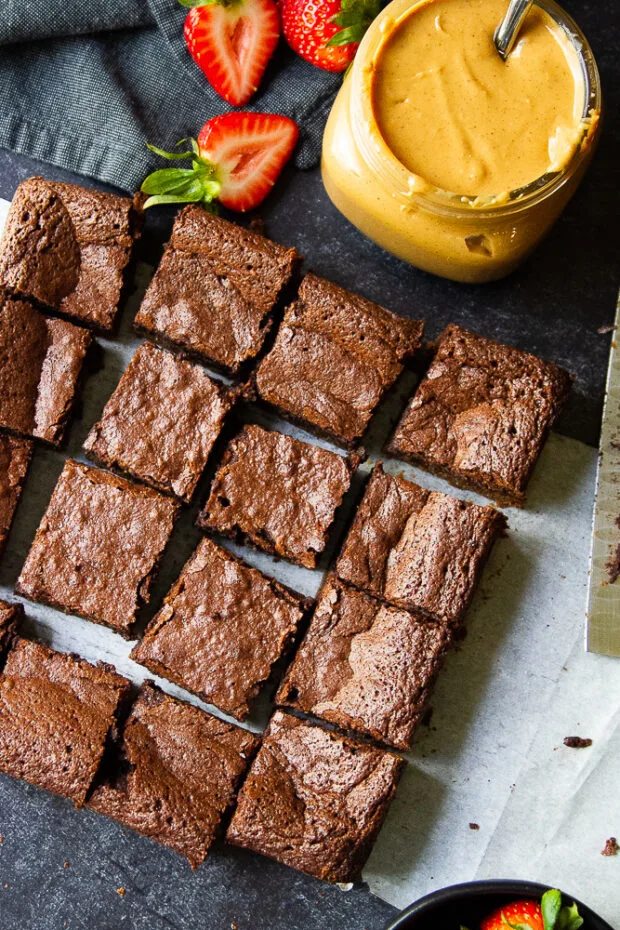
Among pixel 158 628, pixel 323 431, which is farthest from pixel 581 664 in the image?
pixel 158 628

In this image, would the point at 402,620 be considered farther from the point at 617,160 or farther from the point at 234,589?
the point at 617,160

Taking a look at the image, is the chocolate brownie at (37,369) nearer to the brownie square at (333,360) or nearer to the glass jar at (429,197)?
the brownie square at (333,360)

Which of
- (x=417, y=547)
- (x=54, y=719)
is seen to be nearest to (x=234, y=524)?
(x=417, y=547)

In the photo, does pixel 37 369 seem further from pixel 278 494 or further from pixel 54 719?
pixel 54 719

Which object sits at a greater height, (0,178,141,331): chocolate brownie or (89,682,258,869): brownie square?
(0,178,141,331): chocolate brownie

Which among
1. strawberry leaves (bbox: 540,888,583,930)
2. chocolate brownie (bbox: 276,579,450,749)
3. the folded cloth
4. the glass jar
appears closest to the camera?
strawberry leaves (bbox: 540,888,583,930)

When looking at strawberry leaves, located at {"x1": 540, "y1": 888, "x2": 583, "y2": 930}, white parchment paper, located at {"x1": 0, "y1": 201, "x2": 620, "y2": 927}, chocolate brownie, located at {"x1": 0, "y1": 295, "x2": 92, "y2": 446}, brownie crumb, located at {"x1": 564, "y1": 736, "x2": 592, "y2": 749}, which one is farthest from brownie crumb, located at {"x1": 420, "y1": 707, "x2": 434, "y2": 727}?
chocolate brownie, located at {"x1": 0, "y1": 295, "x2": 92, "y2": 446}

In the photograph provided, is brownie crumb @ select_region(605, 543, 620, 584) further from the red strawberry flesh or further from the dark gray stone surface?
the red strawberry flesh
